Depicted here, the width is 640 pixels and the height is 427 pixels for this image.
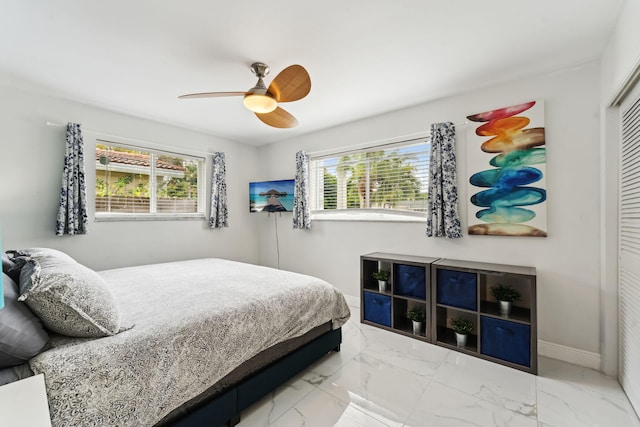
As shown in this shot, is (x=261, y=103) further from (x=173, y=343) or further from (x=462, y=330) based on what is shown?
(x=462, y=330)

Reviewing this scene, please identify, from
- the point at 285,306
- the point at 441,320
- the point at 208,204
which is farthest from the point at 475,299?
the point at 208,204

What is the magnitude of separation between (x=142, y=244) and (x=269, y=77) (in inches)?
100

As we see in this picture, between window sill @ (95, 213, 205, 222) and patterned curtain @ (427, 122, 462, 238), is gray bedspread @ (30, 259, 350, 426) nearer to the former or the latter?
window sill @ (95, 213, 205, 222)

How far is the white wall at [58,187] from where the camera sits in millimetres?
2625

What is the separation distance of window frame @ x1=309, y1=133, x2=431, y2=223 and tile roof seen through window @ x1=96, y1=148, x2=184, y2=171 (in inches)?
78.6

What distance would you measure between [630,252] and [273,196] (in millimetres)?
3718

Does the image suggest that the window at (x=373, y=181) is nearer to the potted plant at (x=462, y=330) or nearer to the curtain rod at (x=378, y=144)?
the curtain rod at (x=378, y=144)

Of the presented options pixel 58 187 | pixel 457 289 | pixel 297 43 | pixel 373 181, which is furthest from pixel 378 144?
pixel 58 187

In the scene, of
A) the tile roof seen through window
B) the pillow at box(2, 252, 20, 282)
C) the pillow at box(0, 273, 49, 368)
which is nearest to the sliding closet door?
the pillow at box(0, 273, 49, 368)

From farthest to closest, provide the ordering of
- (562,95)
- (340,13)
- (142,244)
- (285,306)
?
(142,244) → (562,95) → (285,306) → (340,13)

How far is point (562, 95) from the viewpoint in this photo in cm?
236

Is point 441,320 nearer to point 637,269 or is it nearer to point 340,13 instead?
point 637,269

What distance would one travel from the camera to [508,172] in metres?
2.55

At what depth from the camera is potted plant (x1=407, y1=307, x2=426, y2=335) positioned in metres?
2.79
